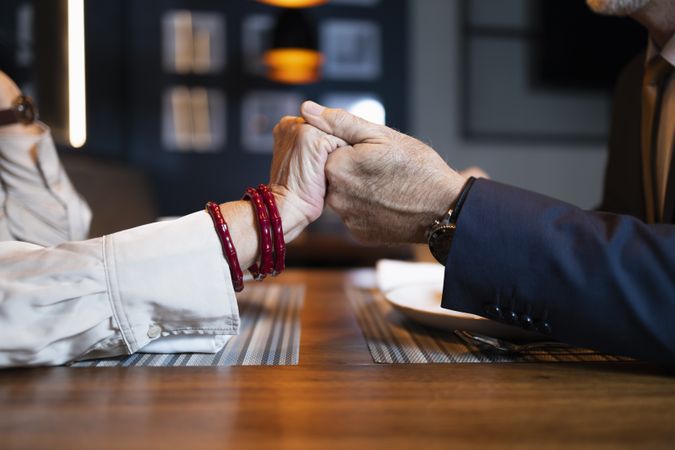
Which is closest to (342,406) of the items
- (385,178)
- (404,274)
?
(385,178)

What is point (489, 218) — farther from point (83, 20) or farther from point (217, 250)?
point (83, 20)

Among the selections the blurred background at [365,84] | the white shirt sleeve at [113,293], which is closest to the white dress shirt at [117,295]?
the white shirt sleeve at [113,293]

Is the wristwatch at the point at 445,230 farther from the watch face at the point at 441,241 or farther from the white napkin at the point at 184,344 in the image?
the white napkin at the point at 184,344

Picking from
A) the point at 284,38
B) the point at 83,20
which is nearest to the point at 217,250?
the point at 284,38

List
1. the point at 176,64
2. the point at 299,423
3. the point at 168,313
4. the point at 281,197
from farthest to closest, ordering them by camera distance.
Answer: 1. the point at 176,64
2. the point at 281,197
3. the point at 168,313
4. the point at 299,423

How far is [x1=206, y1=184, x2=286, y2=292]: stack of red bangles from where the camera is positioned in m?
0.58

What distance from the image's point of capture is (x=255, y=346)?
61cm

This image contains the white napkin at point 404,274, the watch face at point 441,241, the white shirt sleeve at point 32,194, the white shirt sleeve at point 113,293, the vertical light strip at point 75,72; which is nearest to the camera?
the white shirt sleeve at point 113,293

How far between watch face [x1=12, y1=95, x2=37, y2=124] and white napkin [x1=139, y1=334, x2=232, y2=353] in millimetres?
476

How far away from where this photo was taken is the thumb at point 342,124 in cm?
68

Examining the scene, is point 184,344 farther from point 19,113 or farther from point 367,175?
point 19,113

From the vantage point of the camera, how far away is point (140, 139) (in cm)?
299

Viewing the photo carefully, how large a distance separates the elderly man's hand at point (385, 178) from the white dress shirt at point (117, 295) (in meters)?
0.19

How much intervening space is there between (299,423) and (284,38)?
2.28m
